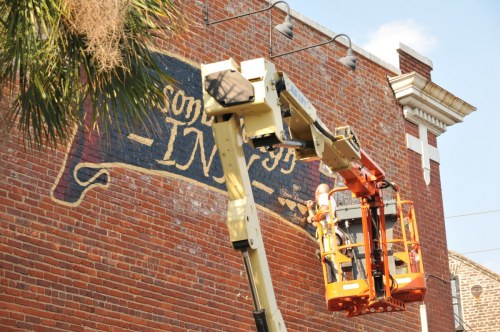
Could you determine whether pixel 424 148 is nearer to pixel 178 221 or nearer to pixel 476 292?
pixel 178 221

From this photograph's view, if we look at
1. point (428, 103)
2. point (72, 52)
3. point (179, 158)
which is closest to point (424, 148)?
point (428, 103)

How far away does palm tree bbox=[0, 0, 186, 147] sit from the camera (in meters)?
10.6

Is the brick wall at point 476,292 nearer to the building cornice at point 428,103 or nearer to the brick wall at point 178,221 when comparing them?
the building cornice at point 428,103

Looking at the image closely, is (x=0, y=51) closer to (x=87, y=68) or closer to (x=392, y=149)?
(x=87, y=68)

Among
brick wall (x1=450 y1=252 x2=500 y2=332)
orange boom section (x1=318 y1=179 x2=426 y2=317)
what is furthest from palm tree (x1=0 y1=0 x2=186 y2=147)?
brick wall (x1=450 y1=252 x2=500 y2=332)

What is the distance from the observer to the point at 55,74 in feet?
36.9

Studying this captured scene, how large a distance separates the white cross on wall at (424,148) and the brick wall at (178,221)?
49 centimetres

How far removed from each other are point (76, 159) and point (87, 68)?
3752 mm

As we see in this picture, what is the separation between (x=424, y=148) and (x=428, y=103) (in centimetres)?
86

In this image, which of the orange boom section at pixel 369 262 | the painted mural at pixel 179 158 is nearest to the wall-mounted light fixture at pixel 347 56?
the painted mural at pixel 179 158

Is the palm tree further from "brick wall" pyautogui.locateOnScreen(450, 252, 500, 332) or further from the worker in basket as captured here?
"brick wall" pyautogui.locateOnScreen(450, 252, 500, 332)

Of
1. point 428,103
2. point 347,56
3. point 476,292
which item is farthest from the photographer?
point 476,292

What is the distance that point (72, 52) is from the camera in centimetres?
1106

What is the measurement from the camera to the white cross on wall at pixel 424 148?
21594 millimetres
